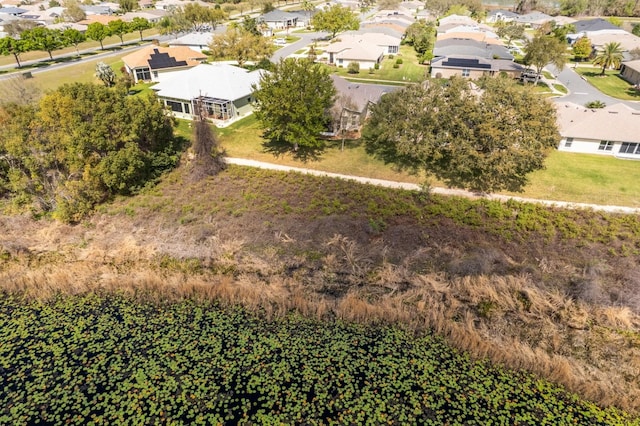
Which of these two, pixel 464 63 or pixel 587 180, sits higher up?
pixel 464 63

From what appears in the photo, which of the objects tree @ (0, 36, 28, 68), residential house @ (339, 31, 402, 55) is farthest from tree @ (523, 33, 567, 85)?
tree @ (0, 36, 28, 68)

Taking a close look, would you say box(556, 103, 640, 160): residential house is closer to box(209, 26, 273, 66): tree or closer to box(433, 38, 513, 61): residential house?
box(433, 38, 513, 61): residential house

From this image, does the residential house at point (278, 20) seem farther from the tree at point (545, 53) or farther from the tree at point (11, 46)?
the tree at point (545, 53)

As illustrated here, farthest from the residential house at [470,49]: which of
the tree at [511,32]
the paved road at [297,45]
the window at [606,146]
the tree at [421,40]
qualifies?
the window at [606,146]

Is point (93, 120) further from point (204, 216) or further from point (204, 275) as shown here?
point (204, 275)

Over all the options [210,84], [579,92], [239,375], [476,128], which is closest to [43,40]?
[210,84]

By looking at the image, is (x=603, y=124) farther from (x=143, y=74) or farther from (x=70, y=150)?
(x=143, y=74)
